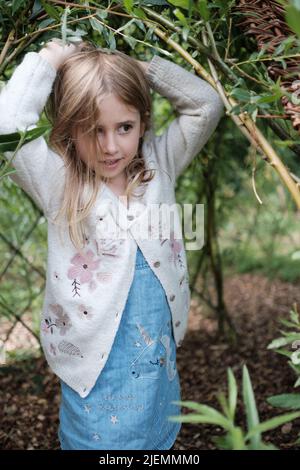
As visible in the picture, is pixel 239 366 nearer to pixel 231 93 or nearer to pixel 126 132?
pixel 126 132

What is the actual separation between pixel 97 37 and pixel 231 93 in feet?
2.01

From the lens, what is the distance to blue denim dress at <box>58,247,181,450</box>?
52.7 inches

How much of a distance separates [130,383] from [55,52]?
2.40 feet

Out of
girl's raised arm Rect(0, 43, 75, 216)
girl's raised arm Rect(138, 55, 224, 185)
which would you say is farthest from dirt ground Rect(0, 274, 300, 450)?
girl's raised arm Rect(0, 43, 75, 216)

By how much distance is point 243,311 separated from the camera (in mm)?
3311

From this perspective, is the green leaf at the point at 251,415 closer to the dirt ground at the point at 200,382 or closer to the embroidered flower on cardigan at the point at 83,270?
the embroidered flower on cardigan at the point at 83,270

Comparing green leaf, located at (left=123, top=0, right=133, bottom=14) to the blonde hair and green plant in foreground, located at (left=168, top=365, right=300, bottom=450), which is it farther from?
green plant in foreground, located at (left=168, top=365, right=300, bottom=450)

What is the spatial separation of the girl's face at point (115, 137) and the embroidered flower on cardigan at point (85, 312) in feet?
0.95

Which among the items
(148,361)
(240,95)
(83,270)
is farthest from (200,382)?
(240,95)

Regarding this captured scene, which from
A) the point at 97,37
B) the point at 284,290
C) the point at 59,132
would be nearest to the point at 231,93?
the point at 59,132

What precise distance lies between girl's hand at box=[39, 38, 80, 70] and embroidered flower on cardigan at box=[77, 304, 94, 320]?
51 cm

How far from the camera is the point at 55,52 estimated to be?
51.3 inches

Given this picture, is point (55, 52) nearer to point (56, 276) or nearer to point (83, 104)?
point (83, 104)

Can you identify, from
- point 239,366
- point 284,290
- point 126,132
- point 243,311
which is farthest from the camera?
point 284,290
